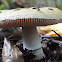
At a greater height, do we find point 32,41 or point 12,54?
point 12,54

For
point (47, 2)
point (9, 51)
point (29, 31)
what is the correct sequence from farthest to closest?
point (47, 2), point (29, 31), point (9, 51)

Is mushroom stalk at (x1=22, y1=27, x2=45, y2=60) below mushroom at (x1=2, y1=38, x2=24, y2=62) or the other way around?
below

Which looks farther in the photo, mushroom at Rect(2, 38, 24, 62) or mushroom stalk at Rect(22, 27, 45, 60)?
mushroom stalk at Rect(22, 27, 45, 60)

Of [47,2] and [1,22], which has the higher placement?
[1,22]

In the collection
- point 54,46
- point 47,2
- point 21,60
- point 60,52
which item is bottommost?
point 47,2

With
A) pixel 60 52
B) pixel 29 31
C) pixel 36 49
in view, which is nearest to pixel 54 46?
pixel 60 52

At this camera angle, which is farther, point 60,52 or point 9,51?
point 60,52

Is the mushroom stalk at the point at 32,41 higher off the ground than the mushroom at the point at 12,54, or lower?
lower

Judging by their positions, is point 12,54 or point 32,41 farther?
point 32,41

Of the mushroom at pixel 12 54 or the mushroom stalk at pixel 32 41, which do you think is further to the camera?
the mushroom stalk at pixel 32 41

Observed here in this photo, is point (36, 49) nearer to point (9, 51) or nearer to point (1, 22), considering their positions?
point (9, 51)

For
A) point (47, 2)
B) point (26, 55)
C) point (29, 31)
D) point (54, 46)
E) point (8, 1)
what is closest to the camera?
point (26, 55)
